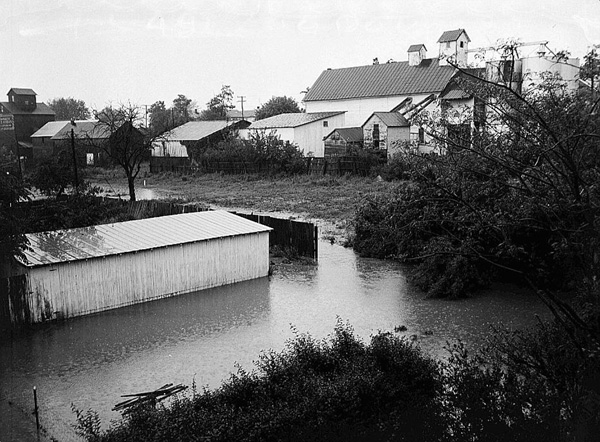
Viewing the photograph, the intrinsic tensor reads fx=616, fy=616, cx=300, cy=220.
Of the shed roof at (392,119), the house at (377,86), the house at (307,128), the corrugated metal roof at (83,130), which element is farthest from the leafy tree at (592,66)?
the corrugated metal roof at (83,130)

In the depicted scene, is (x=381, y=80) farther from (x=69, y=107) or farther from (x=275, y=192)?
(x=69, y=107)

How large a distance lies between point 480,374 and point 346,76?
186ft

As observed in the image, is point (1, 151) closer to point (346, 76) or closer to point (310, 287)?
point (310, 287)

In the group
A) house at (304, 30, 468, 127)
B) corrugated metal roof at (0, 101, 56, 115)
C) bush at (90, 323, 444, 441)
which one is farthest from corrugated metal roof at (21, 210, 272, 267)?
house at (304, 30, 468, 127)

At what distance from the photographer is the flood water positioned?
1153 cm

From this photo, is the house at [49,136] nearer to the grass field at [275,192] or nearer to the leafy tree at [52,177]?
the grass field at [275,192]

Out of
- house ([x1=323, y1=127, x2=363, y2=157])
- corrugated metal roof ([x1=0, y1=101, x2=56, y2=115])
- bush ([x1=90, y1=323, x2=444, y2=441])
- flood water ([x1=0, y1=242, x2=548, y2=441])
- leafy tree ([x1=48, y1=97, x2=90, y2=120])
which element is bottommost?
flood water ([x1=0, y1=242, x2=548, y2=441])

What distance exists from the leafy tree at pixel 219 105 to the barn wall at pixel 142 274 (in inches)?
2713

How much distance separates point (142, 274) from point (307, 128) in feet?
135

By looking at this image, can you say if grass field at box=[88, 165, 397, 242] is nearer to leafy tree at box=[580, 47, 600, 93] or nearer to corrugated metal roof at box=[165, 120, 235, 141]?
corrugated metal roof at box=[165, 120, 235, 141]

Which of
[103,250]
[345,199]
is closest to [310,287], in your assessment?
[103,250]

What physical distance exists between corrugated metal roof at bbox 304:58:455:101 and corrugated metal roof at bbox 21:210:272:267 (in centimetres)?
3611

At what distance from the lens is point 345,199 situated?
35.2 metres

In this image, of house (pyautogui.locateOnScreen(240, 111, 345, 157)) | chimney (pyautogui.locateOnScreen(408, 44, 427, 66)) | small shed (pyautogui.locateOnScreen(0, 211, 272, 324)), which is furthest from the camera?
house (pyautogui.locateOnScreen(240, 111, 345, 157))
